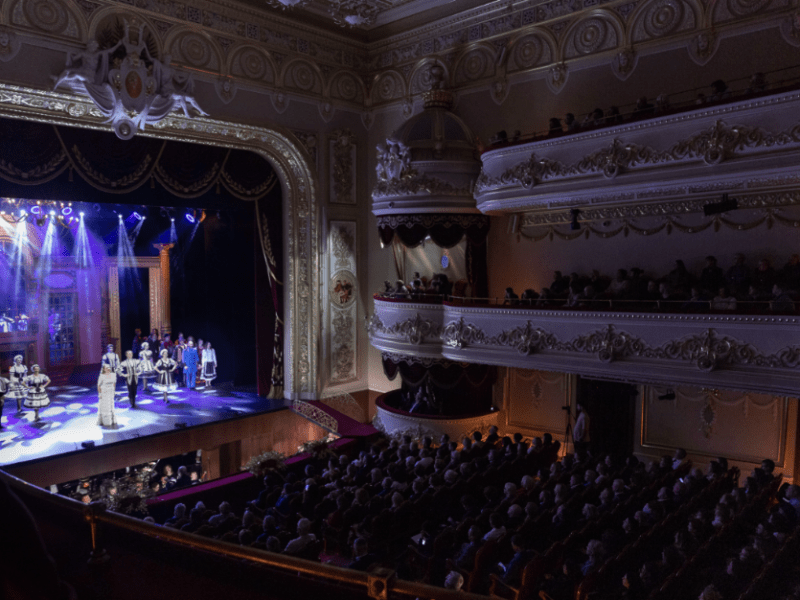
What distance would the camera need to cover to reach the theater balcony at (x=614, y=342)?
6918 millimetres

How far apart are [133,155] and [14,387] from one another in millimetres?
4956

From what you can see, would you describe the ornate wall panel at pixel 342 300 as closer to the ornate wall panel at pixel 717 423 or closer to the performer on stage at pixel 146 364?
the performer on stage at pixel 146 364

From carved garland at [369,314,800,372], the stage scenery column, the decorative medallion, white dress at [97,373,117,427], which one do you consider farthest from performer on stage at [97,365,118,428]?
carved garland at [369,314,800,372]

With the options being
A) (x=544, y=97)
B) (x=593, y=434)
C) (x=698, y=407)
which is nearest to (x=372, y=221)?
(x=544, y=97)

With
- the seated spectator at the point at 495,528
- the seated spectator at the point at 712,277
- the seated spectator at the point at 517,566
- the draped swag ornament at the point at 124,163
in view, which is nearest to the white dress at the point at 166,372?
the draped swag ornament at the point at 124,163

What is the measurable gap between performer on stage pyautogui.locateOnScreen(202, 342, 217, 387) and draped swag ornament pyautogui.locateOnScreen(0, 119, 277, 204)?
12.5ft

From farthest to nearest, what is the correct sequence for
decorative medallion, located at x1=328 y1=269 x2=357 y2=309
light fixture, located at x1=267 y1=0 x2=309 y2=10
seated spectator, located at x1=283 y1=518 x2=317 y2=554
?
decorative medallion, located at x1=328 y1=269 x2=357 y2=309 → light fixture, located at x1=267 y1=0 x2=309 y2=10 → seated spectator, located at x1=283 y1=518 x2=317 y2=554

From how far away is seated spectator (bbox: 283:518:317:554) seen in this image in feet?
17.9

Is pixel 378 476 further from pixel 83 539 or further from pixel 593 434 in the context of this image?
pixel 83 539

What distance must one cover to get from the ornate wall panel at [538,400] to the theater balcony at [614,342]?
6.05 feet

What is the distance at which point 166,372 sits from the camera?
1287 cm

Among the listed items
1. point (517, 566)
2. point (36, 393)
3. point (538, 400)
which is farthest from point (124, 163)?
point (517, 566)

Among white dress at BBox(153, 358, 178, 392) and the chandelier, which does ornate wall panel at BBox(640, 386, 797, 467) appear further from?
white dress at BBox(153, 358, 178, 392)

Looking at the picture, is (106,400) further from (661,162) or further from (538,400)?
(661,162)
